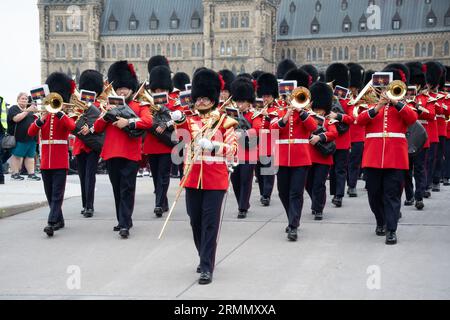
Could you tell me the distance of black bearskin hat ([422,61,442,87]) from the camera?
39.0 feet

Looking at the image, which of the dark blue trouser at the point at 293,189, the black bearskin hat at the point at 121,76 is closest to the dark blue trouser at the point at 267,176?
the dark blue trouser at the point at 293,189

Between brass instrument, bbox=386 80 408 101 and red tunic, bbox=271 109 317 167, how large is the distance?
906 mm

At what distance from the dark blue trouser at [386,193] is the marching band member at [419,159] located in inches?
79.3

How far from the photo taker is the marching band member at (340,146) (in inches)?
432

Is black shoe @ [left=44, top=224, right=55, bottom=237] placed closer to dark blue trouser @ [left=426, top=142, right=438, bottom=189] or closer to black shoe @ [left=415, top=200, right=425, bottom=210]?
black shoe @ [left=415, top=200, right=425, bottom=210]

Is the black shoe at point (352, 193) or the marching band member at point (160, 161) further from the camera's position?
the black shoe at point (352, 193)

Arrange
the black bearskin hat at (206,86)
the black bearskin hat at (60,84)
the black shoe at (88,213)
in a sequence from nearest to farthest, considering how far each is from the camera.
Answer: the black bearskin hat at (206,86) → the black bearskin hat at (60,84) → the black shoe at (88,213)

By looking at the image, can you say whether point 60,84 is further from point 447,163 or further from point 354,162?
point 447,163

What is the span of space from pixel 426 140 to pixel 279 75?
498cm

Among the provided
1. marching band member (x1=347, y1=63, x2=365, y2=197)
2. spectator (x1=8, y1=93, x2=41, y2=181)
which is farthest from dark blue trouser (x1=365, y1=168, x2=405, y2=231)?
spectator (x1=8, y1=93, x2=41, y2=181)

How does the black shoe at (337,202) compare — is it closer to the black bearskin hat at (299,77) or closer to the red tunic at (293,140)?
the black bearskin hat at (299,77)

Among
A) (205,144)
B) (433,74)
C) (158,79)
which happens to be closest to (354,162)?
(433,74)

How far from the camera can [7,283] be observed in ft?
21.7

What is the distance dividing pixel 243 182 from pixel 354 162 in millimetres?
2766
